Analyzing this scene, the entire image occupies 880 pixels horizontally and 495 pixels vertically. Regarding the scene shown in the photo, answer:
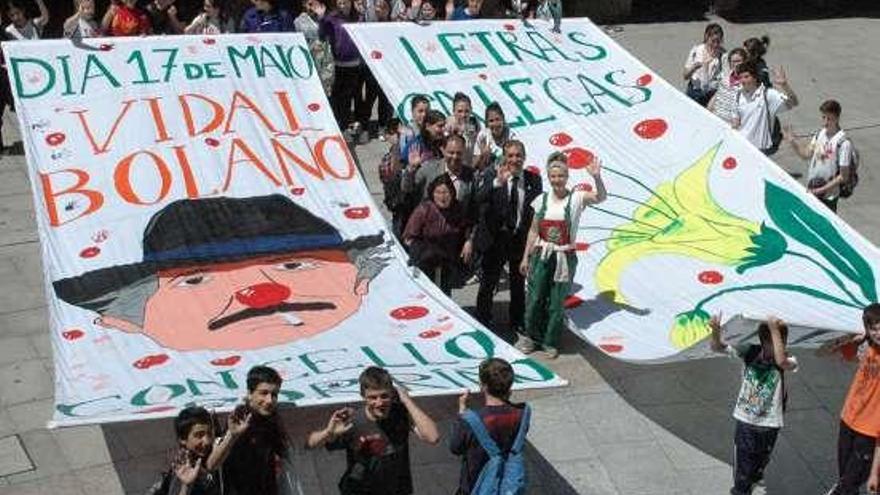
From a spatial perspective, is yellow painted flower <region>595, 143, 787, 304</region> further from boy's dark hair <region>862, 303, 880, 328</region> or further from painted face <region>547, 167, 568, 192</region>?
A: boy's dark hair <region>862, 303, 880, 328</region>

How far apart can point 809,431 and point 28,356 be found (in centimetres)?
512

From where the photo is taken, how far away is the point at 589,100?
39.5 feet

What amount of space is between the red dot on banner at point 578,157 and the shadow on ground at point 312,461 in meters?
2.88

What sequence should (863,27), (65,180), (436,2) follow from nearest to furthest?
(65,180)
(436,2)
(863,27)

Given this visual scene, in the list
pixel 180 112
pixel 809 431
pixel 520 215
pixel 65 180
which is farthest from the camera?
pixel 180 112

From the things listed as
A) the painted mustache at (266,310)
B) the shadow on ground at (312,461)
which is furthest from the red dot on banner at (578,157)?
the shadow on ground at (312,461)

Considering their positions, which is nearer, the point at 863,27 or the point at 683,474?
the point at 683,474

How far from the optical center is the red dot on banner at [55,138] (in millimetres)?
10906


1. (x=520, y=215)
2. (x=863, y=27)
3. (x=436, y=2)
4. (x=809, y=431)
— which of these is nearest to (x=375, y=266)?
(x=520, y=215)

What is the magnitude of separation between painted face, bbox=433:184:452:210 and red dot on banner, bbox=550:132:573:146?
210cm

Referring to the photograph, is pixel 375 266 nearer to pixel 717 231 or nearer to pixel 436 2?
pixel 717 231

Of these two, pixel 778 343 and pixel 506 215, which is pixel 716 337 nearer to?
pixel 778 343

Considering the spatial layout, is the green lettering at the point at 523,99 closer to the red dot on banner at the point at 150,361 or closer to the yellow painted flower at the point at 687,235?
the yellow painted flower at the point at 687,235

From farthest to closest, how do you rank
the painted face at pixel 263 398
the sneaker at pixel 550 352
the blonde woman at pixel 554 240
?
the sneaker at pixel 550 352, the blonde woman at pixel 554 240, the painted face at pixel 263 398
